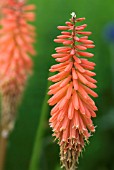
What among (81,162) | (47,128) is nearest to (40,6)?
(47,128)

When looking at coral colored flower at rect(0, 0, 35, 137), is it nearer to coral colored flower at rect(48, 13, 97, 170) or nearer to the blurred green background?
the blurred green background

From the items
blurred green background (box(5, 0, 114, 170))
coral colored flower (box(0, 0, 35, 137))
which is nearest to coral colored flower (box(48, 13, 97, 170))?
coral colored flower (box(0, 0, 35, 137))

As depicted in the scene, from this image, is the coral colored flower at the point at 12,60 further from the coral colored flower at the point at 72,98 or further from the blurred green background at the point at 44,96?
the coral colored flower at the point at 72,98

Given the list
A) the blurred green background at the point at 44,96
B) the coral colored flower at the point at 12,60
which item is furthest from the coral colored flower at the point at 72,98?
the blurred green background at the point at 44,96

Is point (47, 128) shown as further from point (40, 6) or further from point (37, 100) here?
point (40, 6)

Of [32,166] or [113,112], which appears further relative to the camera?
[113,112]
